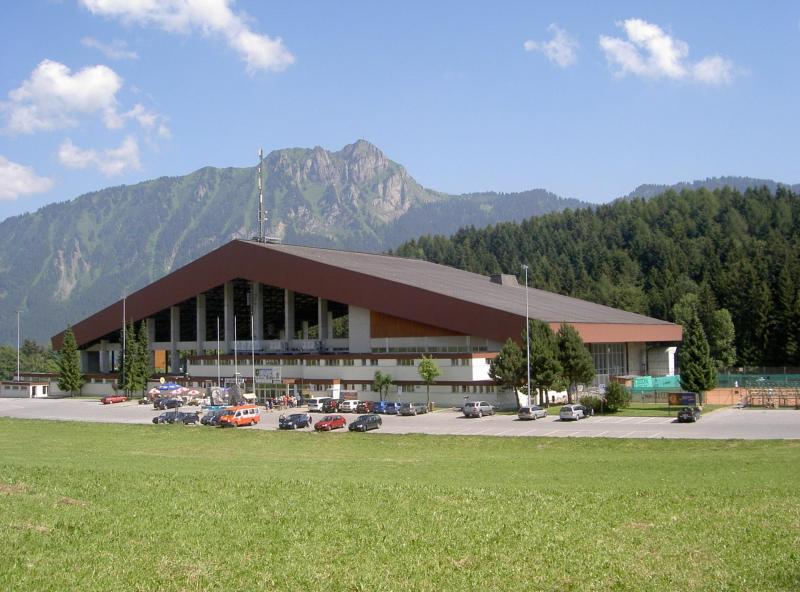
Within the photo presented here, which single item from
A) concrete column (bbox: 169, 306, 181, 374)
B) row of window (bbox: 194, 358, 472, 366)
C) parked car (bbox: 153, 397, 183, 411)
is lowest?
parked car (bbox: 153, 397, 183, 411)

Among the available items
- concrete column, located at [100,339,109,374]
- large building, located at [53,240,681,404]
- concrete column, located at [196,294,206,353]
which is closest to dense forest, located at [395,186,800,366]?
large building, located at [53,240,681,404]

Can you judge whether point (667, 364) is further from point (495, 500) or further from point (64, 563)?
point (64, 563)

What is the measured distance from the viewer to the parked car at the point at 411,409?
52.0 metres

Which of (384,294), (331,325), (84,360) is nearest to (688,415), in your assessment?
(384,294)

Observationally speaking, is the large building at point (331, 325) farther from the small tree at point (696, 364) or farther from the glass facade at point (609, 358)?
the small tree at point (696, 364)

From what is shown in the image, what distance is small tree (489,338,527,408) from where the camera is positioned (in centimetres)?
5138

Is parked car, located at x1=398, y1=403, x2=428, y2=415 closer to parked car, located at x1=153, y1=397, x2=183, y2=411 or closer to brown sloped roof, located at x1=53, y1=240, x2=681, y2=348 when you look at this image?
brown sloped roof, located at x1=53, y1=240, x2=681, y2=348

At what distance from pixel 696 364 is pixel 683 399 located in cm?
343

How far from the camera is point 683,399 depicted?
4988 centimetres

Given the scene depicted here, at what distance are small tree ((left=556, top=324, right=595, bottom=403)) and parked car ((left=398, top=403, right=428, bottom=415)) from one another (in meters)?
9.17

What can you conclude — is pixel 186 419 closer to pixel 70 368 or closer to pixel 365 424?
pixel 365 424

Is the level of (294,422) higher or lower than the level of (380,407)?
lower

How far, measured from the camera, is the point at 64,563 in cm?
1152

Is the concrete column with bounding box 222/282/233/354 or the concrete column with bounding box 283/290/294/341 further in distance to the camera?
the concrete column with bounding box 222/282/233/354
